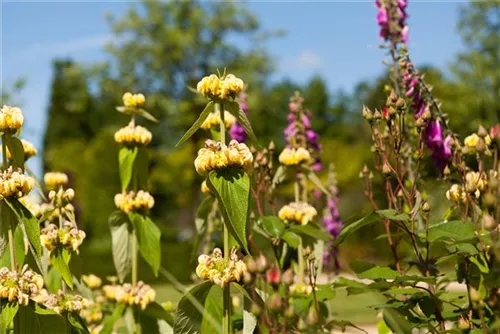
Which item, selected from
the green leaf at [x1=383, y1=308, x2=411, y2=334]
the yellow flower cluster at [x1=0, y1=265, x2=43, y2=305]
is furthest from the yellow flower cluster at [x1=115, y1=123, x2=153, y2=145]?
the green leaf at [x1=383, y1=308, x2=411, y2=334]

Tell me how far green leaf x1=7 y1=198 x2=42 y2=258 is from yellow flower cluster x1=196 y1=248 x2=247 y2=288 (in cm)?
41

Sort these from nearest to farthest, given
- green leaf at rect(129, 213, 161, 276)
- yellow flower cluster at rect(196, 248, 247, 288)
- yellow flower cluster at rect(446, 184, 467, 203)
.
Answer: yellow flower cluster at rect(196, 248, 247, 288) < yellow flower cluster at rect(446, 184, 467, 203) < green leaf at rect(129, 213, 161, 276)

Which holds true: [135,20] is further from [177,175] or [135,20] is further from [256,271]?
[256,271]

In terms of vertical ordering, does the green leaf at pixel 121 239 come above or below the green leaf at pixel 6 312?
above

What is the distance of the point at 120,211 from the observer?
2742mm

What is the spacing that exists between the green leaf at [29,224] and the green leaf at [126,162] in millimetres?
796

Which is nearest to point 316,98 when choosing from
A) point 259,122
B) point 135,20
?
point 259,122

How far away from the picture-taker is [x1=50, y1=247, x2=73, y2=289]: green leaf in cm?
209

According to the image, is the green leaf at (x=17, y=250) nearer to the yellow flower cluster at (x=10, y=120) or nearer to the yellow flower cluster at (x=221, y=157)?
the yellow flower cluster at (x=10, y=120)

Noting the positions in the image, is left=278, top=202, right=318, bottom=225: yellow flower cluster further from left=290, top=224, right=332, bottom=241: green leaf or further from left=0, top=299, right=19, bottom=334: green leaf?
left=0, top=299, right=19, bottom=334: green leaf

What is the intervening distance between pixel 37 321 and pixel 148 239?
82cm

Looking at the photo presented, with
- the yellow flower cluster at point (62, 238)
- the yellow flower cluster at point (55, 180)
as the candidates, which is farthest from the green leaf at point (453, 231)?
the yellow flower cluster at point (55, 180)

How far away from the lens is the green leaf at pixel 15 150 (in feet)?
6.58

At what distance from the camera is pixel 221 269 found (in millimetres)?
1816
